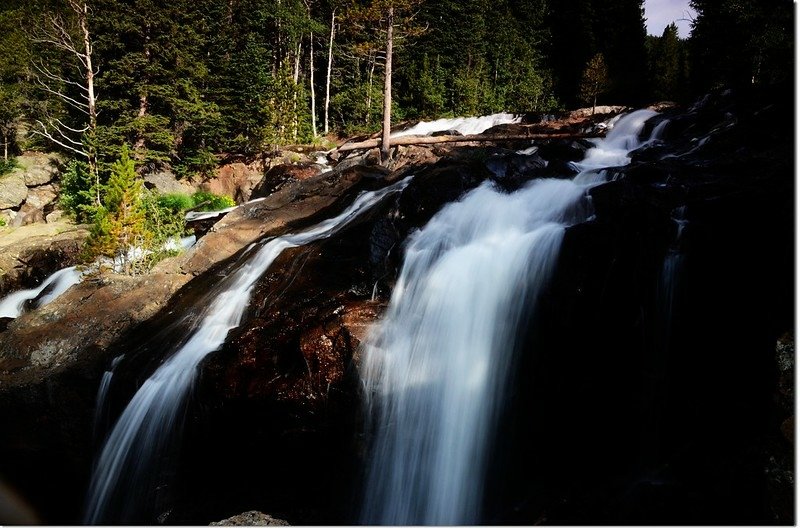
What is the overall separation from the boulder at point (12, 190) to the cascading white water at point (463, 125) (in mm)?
16611

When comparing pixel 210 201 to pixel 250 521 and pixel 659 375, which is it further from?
pixel 659 375

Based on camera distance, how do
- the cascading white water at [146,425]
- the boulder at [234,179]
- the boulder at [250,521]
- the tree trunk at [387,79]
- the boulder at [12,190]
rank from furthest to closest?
the boulder at [234,179] → the boulder at [12,190] → the tree trunk at [387,79] → the cascading white water at [146,425] → the boulder at [250,521]

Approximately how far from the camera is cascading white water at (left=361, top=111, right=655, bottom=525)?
4742 millimetres

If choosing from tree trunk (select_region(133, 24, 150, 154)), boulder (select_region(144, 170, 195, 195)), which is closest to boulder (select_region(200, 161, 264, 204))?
boulder (select_region(144, 170, 195, 195))

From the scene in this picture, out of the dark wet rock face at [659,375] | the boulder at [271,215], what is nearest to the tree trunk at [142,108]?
the boulder at [271,215]

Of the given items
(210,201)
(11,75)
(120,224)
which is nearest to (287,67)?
(210,201)

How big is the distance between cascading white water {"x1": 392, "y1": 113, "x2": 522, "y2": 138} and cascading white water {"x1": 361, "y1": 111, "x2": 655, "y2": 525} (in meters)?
16.9

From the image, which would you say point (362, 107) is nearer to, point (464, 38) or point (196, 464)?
point (464, 38)

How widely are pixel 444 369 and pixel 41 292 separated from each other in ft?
36.0

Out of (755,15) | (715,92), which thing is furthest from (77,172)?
(755,15)

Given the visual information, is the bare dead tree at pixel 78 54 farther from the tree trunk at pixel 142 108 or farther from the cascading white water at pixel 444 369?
the cascading white water at pixel 444 369

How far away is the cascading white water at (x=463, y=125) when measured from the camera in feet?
73.3

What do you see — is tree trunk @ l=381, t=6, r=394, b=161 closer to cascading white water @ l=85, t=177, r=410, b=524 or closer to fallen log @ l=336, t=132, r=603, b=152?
fallen log @ l=336, t=132, r=603, b=152

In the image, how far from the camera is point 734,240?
4605mm
